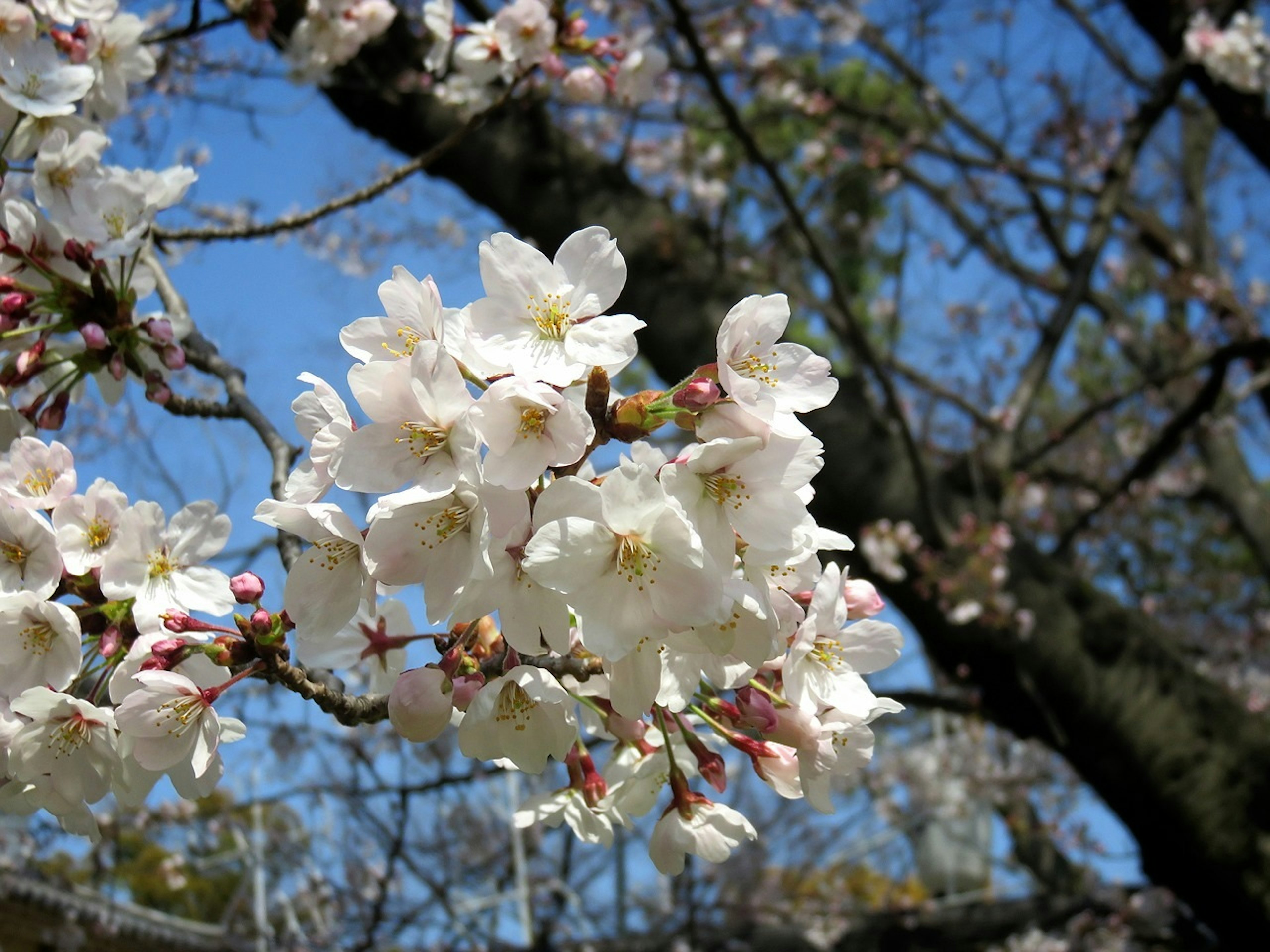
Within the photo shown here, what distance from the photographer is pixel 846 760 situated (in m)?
1.06

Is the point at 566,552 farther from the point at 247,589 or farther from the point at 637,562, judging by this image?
the point at 247,589

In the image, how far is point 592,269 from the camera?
102cm

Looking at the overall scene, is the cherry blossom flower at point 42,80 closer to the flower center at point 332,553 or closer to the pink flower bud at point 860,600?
the flower center at point 332,553

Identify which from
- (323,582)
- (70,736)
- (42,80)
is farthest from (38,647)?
(42,80)

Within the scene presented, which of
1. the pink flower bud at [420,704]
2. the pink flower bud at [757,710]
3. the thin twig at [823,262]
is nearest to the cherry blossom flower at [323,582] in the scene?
the pink flower bud at [420,704]

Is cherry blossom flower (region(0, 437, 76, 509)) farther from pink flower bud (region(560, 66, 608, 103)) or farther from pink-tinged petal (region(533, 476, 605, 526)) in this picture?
pink flower bud (region(560, 66, 608, 103))

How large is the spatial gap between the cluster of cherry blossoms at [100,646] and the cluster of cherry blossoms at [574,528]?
0.14 meters

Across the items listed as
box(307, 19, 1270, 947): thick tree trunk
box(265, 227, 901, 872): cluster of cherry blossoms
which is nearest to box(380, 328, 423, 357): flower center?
box(265, 227, 901, 872): cluster of cherry blossoms

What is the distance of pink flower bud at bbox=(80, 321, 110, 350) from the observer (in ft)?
4.70

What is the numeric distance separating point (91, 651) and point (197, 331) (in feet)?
2.49

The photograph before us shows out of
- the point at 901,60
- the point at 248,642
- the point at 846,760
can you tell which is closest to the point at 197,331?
the point at 248,642

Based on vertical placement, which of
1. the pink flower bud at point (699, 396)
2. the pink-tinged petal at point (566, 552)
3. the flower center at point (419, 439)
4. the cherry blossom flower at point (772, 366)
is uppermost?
the cherry blossom flower at point (772, 366)

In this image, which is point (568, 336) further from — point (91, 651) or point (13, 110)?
point (13, 110)

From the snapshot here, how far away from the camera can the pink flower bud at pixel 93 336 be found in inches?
56.4
